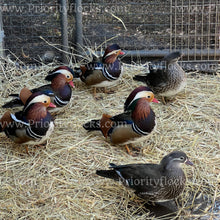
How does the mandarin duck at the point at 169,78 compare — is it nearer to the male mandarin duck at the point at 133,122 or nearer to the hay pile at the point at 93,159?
the hay pile at the point at 93,159

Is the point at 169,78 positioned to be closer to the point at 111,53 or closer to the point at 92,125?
the point at 111,53

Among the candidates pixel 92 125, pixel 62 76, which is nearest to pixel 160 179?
pixel 92 125

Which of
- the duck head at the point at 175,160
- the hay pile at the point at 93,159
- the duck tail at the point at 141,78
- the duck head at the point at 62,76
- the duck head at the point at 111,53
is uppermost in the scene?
the duck head at the point at 111,53

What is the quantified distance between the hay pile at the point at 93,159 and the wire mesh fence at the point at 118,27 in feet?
2.51

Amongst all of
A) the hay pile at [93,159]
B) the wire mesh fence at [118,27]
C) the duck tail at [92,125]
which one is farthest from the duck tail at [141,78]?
the duck tail at [92,125]

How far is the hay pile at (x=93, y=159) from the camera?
120 inches

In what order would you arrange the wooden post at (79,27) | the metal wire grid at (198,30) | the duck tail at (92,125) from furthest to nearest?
1. the metal wire grid at (198,30)
2. the wooden post at (79,27)
3. the duck tail at (92,125)

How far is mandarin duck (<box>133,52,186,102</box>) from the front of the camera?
4441 millimetres

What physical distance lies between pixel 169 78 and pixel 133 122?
40.8 inches

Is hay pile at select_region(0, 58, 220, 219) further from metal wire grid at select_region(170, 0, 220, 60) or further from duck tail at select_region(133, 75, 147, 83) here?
metal wire grid at select_region(170, 0, 220, 60)

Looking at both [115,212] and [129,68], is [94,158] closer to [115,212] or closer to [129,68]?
[115,212]

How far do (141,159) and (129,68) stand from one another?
199 centimetres

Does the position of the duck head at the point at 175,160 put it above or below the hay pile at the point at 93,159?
above

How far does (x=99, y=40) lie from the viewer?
5.63m
